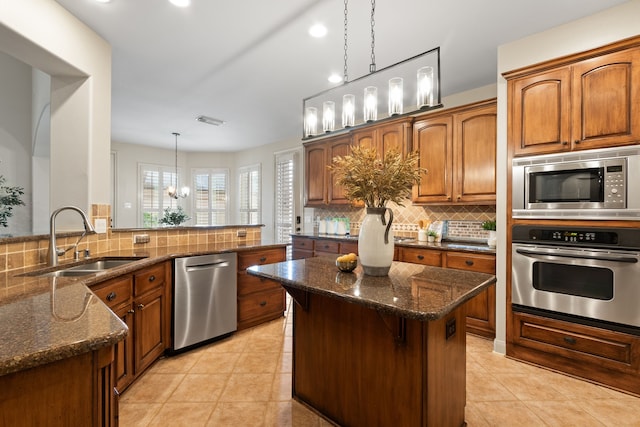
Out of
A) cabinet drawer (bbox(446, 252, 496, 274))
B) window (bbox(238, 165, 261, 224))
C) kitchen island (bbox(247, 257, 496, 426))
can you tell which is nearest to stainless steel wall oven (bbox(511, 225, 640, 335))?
cabinet drawer (bbox(446, 252, 496, 274))

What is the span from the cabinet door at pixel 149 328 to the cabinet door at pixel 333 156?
→ 2841mm

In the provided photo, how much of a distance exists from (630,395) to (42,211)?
6096 millimetres

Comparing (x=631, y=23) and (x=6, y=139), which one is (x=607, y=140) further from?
(x=6, y=139)

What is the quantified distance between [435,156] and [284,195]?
346cm

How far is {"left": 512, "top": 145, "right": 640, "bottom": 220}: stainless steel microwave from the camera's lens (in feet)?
7.12

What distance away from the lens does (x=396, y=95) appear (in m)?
1.84

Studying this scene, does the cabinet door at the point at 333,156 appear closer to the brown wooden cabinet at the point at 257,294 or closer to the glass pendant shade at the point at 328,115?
the brown wooden cabinet at the point at 257,294

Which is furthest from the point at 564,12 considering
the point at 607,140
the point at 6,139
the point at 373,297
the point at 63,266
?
→ the point at 6,139

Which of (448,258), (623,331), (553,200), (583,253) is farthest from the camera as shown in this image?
(448,258)

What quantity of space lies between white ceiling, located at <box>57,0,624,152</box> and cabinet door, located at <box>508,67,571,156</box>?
46cm

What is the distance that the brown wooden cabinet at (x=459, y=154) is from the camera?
10.8 ft

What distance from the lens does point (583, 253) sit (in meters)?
2.32

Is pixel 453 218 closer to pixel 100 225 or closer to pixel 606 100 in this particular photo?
pixel 606 100

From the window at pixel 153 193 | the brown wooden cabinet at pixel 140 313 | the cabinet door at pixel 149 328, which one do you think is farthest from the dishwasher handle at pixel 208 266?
the window at pixel 153 193
